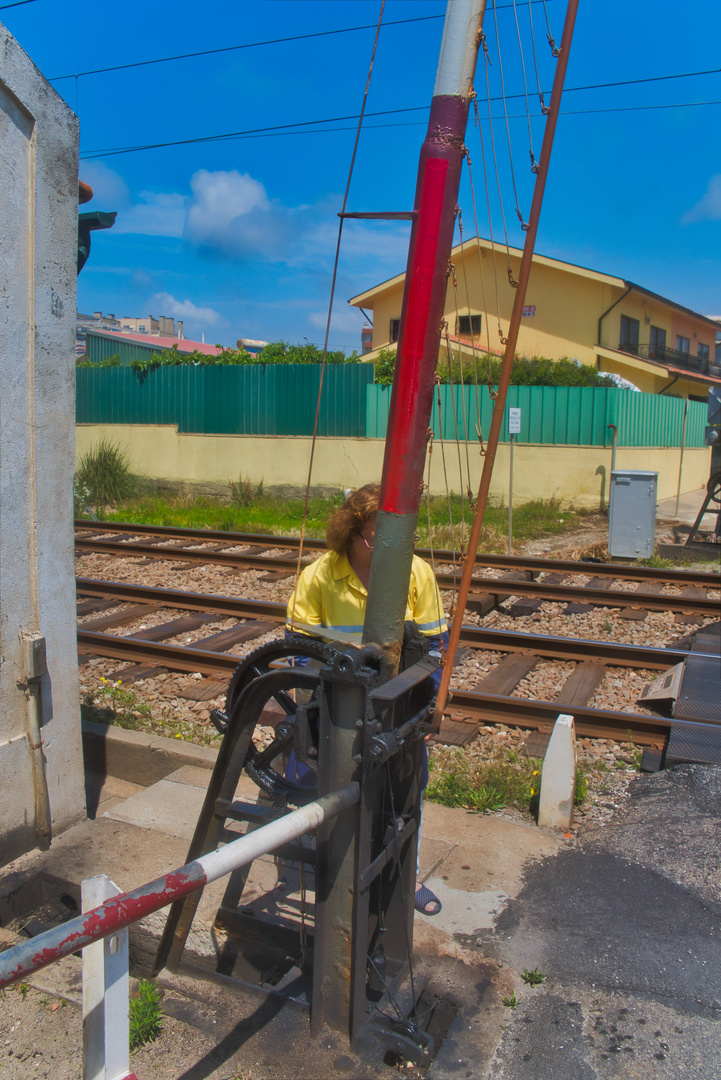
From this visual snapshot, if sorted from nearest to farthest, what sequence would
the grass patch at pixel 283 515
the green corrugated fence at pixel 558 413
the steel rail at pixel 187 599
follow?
the steel rail at pixel 187 599, the grass patch at pixel 283 515, the green corrugated fence at pixel 558 413

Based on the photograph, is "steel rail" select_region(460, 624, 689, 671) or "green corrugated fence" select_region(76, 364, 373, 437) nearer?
"steel rail" select_region(460, 624, 689, 671)

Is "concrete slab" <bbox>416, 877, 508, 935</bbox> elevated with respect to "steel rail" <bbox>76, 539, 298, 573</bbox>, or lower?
lower

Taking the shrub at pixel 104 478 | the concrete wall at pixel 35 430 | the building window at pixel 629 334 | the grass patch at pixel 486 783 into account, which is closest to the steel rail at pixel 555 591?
the grass patch at pixel 486 783

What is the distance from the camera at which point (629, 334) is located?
1255 inches

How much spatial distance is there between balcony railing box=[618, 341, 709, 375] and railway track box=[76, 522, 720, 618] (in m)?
22.3

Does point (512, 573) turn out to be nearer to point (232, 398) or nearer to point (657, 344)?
point (232, 398)

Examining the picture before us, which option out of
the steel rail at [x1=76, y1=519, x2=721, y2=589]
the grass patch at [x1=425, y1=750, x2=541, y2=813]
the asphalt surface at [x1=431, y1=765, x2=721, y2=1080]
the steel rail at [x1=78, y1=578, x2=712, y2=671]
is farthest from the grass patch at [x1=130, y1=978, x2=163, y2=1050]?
the steel rail at [x1=76, y1=519, x2=721, y2=589]

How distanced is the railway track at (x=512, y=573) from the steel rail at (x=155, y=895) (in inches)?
252

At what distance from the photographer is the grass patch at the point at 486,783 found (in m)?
4.66

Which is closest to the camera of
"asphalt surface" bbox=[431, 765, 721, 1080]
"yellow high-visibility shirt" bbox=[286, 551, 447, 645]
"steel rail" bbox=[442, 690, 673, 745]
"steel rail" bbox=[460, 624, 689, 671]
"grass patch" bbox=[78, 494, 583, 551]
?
"asphalt surface" bbox=[431, 765, 721, 1080]

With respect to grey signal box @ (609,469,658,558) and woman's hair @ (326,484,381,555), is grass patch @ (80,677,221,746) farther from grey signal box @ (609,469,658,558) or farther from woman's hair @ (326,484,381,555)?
grey signal box @ (609,469,658,558)

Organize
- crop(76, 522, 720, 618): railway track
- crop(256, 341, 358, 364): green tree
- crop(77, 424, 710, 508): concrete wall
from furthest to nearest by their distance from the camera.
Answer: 1. crop(256, 341, 358, 364): green tree
2. crop(77, 424, 710, 508): concrete wall
3. crop(76, 522, 720, 618): railway track

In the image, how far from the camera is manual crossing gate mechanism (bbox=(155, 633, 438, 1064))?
232 centimetres

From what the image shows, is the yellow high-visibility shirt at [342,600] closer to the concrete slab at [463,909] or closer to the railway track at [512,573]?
the concrete slab at [463,909]
